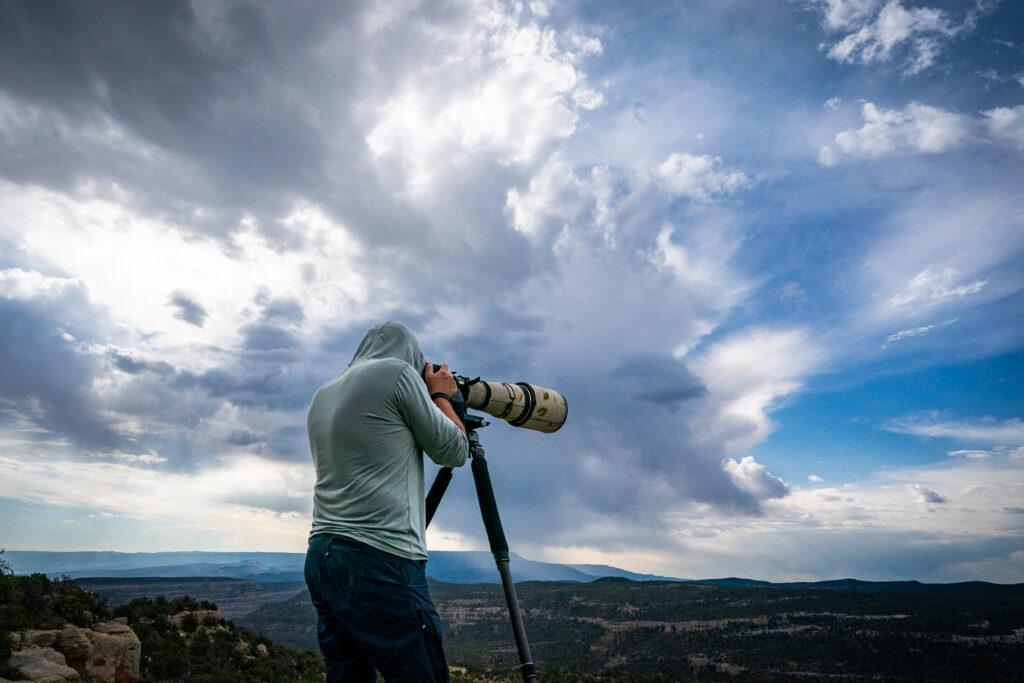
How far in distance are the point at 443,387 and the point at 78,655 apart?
28.5 ft

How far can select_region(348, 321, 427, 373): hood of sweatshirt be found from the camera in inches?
112

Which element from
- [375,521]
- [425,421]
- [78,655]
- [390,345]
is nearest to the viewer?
[375,521]

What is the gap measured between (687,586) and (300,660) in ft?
261

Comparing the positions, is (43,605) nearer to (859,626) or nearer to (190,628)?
(190,628)

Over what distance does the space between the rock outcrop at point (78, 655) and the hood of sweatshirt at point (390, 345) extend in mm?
6816

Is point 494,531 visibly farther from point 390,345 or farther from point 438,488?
point 390,345

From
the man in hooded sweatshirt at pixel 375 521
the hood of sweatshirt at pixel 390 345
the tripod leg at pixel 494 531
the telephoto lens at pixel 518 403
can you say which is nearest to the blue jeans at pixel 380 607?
the man in hooded sweatshirt at pixel 375 521

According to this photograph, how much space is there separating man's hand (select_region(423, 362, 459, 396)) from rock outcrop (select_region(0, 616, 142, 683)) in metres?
6.88

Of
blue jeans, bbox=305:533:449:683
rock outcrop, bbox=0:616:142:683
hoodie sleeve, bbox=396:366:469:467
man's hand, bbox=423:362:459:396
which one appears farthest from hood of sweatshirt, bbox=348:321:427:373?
rock outcrop, bbox=0:616:142:683

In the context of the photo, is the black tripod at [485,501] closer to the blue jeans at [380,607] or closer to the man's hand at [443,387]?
the man's hand at [443,387]

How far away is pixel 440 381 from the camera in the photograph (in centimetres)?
301

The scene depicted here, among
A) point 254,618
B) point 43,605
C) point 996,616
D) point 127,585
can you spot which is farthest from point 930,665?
point 127,585

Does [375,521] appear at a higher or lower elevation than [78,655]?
higher

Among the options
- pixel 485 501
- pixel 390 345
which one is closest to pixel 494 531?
pixel 485 501
